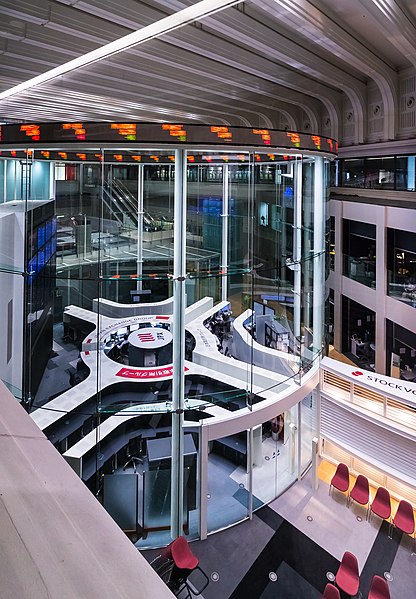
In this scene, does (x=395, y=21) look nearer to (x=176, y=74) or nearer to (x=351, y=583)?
(x=176, y=74)

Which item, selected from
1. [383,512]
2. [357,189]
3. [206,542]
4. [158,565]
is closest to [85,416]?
[158,565]

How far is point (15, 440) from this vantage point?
76cm

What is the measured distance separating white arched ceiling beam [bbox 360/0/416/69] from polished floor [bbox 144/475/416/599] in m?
7.84

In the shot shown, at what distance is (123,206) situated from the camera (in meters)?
6.27

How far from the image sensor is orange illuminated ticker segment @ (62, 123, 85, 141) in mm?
5246

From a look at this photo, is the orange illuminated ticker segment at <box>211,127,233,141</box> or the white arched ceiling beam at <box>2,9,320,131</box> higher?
the white arched ceiling beam at <box>2,9,320,131</box>

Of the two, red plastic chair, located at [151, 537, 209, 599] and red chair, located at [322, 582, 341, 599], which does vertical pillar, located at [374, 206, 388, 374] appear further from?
red plastic chair, located at [151, 537, 209, 599]

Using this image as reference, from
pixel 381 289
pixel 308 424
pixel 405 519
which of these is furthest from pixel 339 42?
pixel 405 519

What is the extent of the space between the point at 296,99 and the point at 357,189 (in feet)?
11.2

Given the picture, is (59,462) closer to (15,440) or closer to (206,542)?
(15,440)

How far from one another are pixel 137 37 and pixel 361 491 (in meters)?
8.15

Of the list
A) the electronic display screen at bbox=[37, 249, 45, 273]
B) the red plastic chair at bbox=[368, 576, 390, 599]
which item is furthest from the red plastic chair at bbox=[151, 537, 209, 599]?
the electronic display screen at bbox=[37, 249, 45, 273]

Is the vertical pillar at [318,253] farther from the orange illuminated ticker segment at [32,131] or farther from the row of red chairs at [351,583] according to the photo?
the orange illuminated ticker segment at [32,131]

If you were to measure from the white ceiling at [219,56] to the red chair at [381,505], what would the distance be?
24.6ft
